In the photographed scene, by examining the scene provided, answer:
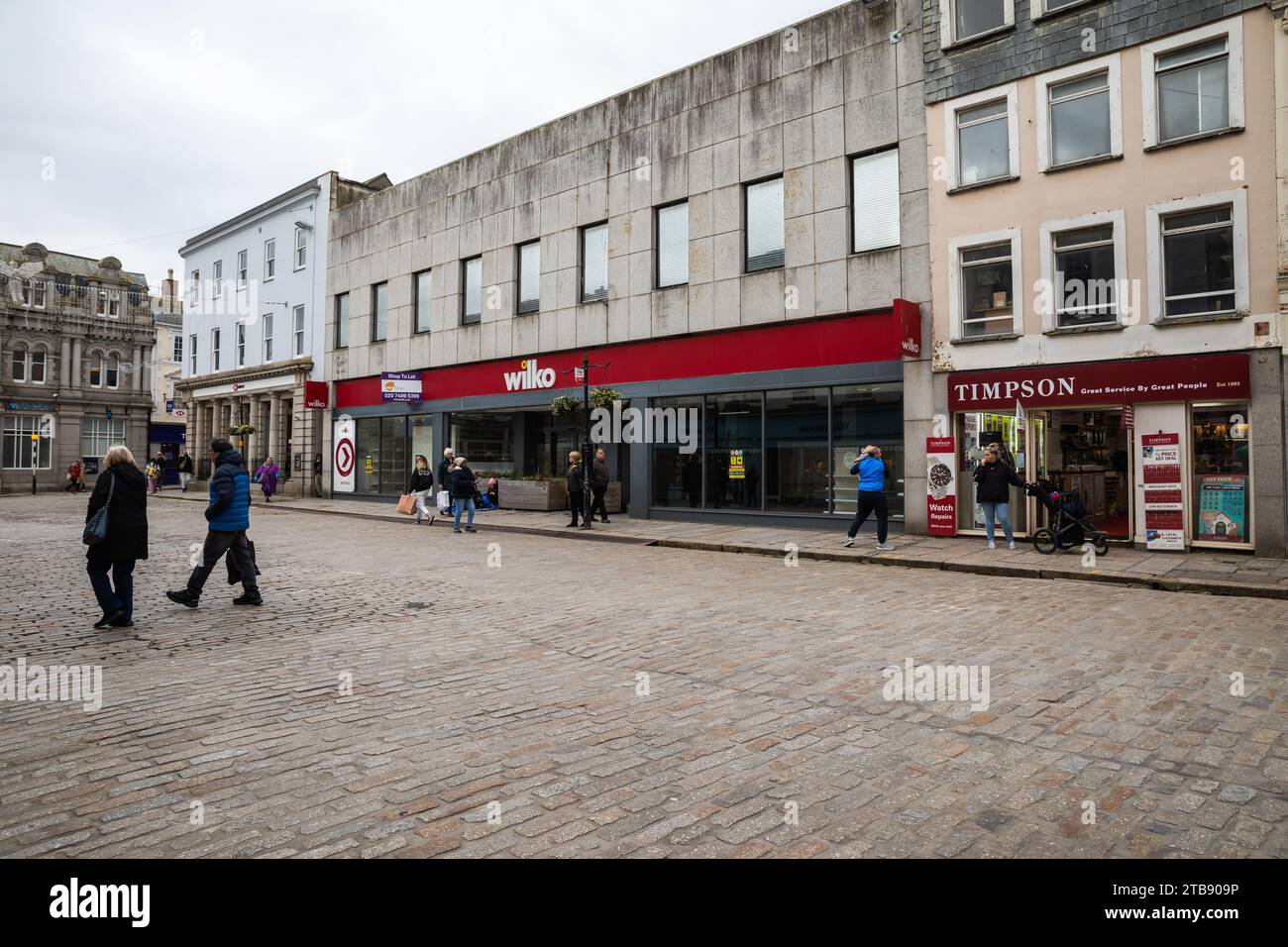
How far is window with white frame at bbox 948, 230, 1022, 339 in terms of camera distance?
52.4ft

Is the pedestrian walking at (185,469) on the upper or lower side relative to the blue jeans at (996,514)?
upper

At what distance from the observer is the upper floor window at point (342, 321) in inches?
1268

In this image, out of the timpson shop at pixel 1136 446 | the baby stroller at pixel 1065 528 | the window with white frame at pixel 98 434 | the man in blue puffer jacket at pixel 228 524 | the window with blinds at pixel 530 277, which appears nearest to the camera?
the man in blue puffer jacket at pixel 228 524

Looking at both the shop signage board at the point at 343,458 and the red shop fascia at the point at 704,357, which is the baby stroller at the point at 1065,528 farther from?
the shop signage board at the point at 343,458

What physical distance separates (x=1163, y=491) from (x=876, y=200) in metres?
8.35

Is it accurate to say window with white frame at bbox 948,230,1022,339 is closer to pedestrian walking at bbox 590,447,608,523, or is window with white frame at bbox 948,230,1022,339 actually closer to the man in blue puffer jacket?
pedestrian walking at bbox 590,447,608,523

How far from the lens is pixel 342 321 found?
3253 centimetres

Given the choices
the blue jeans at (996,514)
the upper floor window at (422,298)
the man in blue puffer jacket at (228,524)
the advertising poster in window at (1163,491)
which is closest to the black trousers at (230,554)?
the man in blue puffer jacket at (228,524)

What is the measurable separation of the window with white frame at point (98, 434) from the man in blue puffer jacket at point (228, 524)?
2080 inches

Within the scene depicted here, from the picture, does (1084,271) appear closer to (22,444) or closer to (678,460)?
(678,460)

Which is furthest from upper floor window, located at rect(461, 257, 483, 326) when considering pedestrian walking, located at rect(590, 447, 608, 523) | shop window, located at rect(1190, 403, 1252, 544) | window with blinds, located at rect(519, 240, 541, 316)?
shop window, located at rect(1190, 403, 1252, 544)

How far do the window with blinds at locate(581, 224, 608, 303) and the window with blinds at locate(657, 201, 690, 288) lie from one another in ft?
6.02

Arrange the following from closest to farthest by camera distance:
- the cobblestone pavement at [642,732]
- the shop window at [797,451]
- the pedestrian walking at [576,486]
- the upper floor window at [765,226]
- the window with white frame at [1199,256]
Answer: the cobblestone pavement at [642,732], the window with white frame at [1199,256], the shop window at [797,451], the pedestrian walking at [576,486], the upper floor window at [765,226]

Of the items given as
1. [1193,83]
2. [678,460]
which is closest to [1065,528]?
[1193,83]
